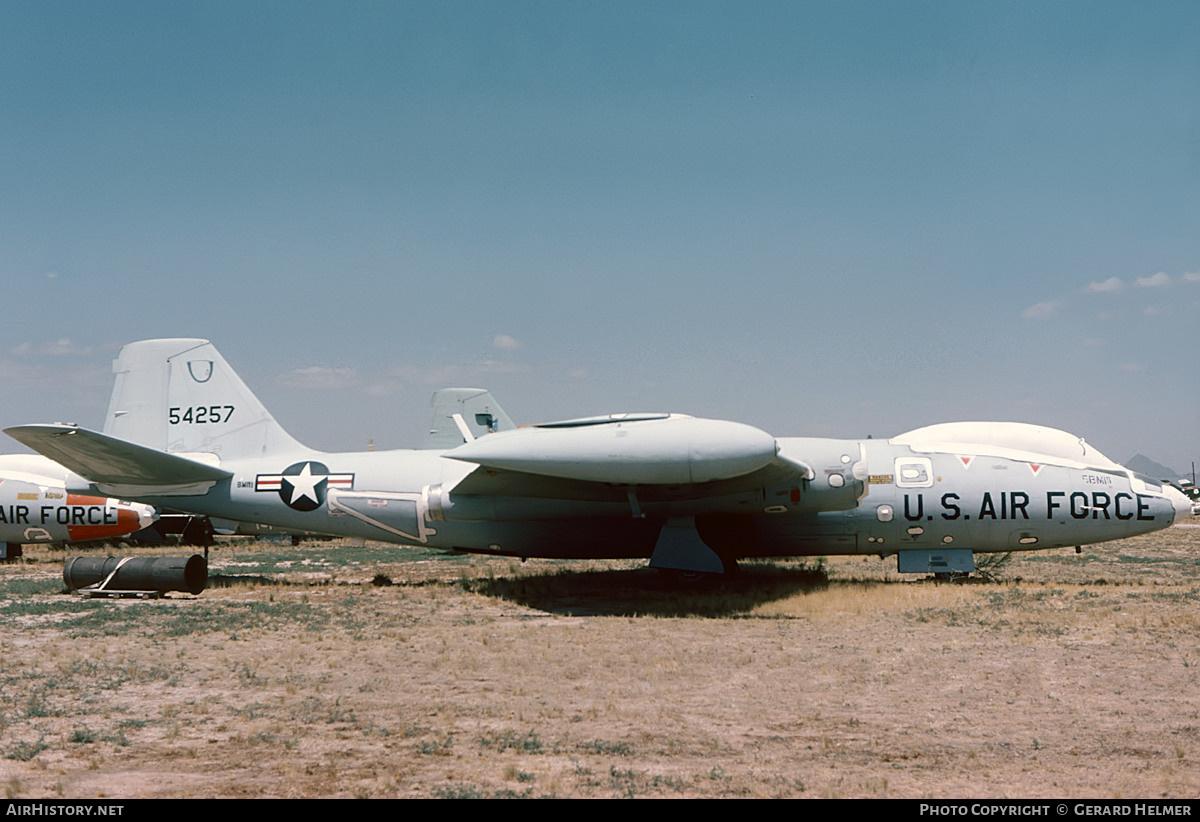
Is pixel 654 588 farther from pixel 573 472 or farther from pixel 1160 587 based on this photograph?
pixel 1160 587

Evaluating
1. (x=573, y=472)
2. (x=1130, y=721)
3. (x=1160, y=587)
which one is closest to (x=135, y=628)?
(x=573, y=472)

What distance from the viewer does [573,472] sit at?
14.4 metres

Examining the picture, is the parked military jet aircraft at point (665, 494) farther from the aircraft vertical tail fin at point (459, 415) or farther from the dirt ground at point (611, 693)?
the aircraft vertical tail fin at point (459, 415)

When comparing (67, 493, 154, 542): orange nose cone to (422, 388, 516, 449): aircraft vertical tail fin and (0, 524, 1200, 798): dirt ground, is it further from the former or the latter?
(0, 524, 1200, 798): dirt ground

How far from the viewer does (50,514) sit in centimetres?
2716

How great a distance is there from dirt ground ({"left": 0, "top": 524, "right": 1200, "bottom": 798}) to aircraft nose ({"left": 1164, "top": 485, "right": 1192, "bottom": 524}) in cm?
135

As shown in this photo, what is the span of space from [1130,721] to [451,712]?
610 cm

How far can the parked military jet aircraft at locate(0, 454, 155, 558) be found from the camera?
26922mm

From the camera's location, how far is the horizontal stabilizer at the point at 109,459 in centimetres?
1583
